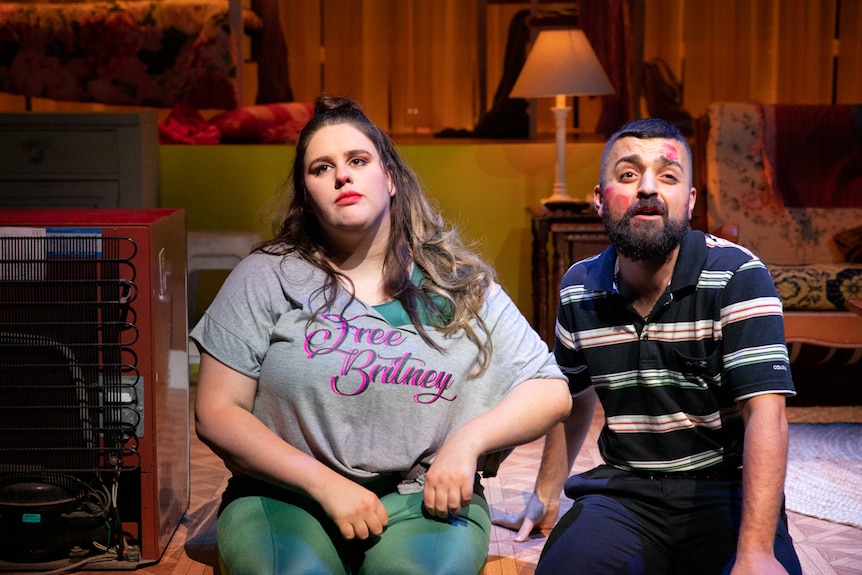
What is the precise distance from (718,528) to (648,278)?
1.49 feet

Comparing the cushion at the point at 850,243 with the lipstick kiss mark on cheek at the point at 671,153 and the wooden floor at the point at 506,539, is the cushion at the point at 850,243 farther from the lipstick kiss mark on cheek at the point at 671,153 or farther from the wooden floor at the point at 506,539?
the lipstick kiss mark on cheek at the point at 671,153

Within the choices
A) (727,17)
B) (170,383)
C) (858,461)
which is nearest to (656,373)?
(170,383)

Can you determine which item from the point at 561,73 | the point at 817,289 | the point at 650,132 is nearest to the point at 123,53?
the point at 561,73

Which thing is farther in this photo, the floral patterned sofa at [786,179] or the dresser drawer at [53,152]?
the floral patterned sofa at [786,179]

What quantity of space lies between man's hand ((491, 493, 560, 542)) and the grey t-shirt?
664 millimetres

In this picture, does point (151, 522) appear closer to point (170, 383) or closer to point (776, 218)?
point (170, 383)

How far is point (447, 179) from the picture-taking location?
488 centimetres

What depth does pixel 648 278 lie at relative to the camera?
193cm

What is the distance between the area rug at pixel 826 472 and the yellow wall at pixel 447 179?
1.69m

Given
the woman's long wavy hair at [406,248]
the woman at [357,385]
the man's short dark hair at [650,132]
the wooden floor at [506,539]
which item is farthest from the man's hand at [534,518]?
the man's short dark hair at [650,132]

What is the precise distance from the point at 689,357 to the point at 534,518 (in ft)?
2.47

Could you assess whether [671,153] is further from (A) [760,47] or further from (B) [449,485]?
(A) [760,47]

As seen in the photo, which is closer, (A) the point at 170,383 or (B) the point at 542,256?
(A) the point at 170,383

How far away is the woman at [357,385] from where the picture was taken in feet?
5.39
